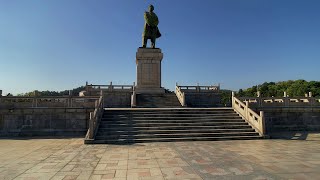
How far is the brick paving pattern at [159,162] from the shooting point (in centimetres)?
673

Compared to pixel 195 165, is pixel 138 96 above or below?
above

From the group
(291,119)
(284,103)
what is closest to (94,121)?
(284,103)

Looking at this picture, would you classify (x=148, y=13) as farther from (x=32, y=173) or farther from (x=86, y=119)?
(x=32, y=173)

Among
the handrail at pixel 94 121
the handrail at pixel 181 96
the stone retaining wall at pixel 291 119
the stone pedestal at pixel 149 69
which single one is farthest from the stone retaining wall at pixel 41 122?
the stone retaining wall at pixel 291 119

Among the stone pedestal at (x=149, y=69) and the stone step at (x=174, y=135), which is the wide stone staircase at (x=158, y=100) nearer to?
the stone pedestal at (x=149, y=69)

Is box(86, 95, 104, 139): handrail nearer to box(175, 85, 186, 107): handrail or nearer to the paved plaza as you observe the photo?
the paved plaza

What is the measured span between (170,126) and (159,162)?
6.60m

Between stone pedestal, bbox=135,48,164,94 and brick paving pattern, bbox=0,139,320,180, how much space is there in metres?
15.1

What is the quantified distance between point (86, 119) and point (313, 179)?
13.0m

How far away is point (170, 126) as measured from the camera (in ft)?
48.4

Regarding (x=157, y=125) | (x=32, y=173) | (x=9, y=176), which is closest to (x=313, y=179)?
(x=32, y=173)

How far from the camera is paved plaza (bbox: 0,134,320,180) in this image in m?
6.74

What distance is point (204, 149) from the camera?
10.5 meters

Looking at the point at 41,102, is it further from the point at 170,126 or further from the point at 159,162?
the point at 159,162
